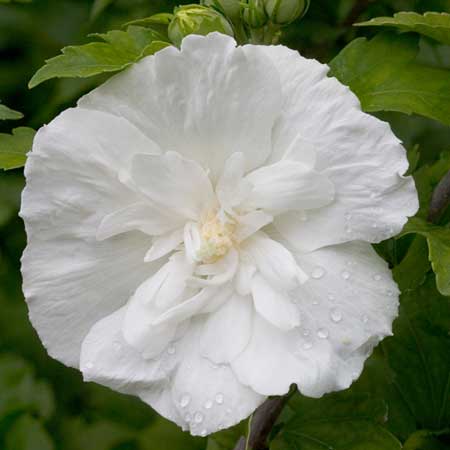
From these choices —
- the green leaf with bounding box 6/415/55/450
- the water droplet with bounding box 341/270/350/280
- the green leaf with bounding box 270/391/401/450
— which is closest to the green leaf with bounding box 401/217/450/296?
the water droplet with bounding box 341/270/350/280

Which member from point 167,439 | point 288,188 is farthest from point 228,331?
point 167,439

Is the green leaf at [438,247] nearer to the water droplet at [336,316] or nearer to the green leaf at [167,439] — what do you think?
the water droplet at [336,316]

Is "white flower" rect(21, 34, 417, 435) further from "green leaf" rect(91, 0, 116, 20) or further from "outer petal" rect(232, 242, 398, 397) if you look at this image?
"green leaf" rect(91, 0, 116, 20)

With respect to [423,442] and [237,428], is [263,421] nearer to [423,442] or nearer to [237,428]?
[237,428]

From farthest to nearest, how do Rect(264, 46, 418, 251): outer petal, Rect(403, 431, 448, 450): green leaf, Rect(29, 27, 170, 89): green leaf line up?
Rect(403, 431, 448, 450): green leaf < Rect(29, 27, 170, 89): green leaf < Rect(264, 46, 418, 251): outer petal

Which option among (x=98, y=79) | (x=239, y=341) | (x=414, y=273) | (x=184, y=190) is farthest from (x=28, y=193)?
(x=98, y=79)

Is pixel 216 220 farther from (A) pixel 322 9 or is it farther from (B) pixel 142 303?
(A) pixel 322 9

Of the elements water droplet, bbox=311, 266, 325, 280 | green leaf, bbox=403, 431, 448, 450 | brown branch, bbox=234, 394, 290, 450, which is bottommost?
green leaf, bbox=403, 431, 448, 450
